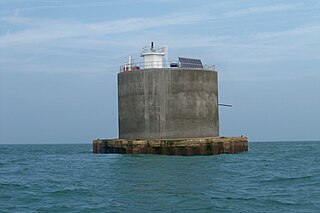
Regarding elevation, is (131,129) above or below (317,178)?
above

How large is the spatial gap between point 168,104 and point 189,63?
141 inches

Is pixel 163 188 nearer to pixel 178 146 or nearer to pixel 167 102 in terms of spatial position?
pixel 178 146

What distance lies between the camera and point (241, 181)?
64.2 feet

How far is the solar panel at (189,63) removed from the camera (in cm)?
3384

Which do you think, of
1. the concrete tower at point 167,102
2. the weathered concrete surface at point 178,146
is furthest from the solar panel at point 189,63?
the weathered concrete surface at point 178,146

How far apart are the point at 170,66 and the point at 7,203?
789 inches

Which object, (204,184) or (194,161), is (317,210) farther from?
(194,161)

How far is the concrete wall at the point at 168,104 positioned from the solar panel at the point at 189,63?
842 mm

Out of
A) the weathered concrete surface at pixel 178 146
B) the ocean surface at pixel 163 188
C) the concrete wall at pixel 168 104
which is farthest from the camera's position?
the concrete wall at pixel 168 104

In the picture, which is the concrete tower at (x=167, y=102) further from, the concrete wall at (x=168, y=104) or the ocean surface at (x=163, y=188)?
the ocean surface at (x=163, y=188)

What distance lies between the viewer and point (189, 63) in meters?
34.4

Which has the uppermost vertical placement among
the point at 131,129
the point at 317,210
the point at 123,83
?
the point at 123,83

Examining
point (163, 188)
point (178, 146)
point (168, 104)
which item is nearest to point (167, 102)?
point (168, 104)

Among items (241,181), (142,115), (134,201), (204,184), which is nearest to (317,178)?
(241,181)
